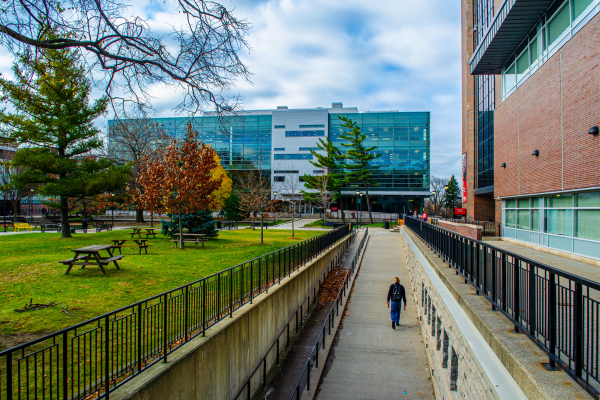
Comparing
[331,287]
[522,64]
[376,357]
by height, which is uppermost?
[522,64]

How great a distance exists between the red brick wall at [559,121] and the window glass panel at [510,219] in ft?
5.15

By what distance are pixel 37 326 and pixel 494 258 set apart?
7.75 metres

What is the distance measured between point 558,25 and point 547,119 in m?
3.88

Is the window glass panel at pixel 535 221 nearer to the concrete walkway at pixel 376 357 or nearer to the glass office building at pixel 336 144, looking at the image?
the concrete walkway at pixel 376 357

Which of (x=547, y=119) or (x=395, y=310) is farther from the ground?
(x=547, y=119)

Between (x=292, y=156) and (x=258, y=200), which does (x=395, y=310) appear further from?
(x=292, y=156)

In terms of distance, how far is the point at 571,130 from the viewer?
1289 centimetres

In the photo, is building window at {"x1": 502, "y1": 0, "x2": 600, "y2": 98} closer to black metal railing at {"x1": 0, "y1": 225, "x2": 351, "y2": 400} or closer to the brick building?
the brick building

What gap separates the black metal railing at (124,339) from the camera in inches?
142

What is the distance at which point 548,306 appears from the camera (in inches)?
131

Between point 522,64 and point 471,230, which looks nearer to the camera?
point 522,64

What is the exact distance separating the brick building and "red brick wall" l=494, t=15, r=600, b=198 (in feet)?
0.12

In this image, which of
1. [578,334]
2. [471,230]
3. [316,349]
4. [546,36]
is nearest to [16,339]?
[316,349]

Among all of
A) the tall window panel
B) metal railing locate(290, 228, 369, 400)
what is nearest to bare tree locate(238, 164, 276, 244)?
metal railing locate(290, 228, 369, 400)
